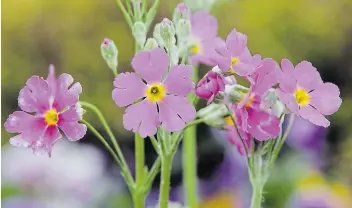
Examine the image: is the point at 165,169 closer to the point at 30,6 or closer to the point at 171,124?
the point at 171,124

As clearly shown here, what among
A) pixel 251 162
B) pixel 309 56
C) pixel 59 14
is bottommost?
pixel 251 162

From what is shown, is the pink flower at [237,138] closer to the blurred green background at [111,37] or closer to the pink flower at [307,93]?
the pink flower at [307,93]

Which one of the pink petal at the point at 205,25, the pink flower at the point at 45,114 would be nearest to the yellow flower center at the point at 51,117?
the pink flower at the point at 45,114

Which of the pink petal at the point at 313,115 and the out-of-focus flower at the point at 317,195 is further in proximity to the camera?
the out-of-focus flower at the point at 317,195

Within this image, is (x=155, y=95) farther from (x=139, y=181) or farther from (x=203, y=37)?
(x=203, y=37)

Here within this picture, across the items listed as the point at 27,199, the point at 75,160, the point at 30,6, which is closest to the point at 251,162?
the point at 27,199

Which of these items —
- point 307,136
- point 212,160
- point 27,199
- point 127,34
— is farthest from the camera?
point 127,34
